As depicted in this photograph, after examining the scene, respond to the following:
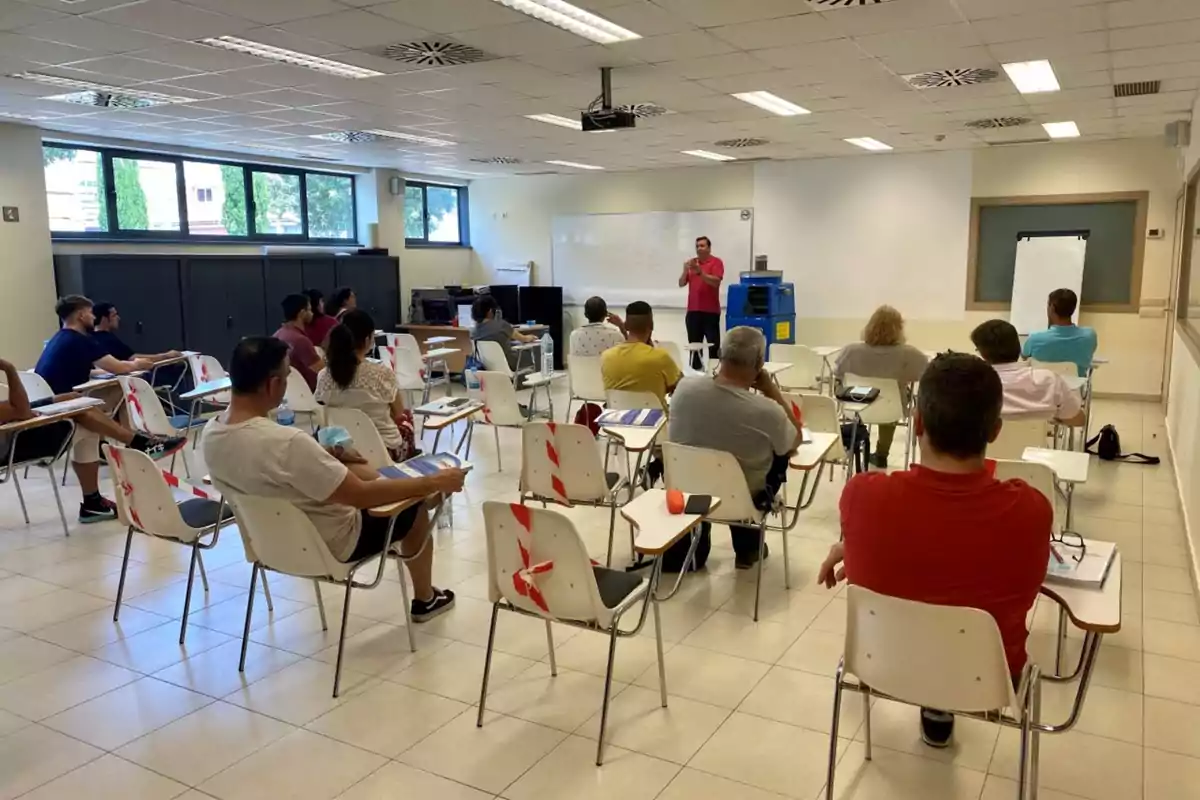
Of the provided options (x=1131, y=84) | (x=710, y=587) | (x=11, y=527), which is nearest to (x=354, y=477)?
(x=710, y=587)

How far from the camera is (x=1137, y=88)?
6223 millimetres

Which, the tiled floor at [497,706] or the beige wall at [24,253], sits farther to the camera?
the beige wall at [24,253]

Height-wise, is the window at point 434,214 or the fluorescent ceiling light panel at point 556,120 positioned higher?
the fluorescent ceiling light panel at point 556,120

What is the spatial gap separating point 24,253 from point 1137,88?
375 inches

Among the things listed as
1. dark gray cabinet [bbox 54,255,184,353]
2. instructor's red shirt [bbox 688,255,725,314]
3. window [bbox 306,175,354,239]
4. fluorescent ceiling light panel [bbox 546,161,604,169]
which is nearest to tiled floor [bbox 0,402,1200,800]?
dark gray cabinet [bbox 54,255,184,353]

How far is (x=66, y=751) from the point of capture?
109 inches

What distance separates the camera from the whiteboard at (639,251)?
452 inches

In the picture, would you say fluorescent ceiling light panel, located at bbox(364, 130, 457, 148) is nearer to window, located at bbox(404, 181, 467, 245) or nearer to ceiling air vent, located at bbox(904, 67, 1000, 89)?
window, located at bbox(404, 181, 467, 245)

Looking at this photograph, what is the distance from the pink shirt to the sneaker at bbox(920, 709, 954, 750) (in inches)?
86.1

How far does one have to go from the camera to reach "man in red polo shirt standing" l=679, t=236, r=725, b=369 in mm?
10016

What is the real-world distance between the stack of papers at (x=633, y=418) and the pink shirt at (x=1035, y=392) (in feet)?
5.86

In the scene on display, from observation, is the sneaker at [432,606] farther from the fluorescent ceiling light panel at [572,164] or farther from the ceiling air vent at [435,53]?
the fluorescent ceiling light panel at [572,164]

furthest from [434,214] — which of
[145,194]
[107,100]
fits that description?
[107,100]

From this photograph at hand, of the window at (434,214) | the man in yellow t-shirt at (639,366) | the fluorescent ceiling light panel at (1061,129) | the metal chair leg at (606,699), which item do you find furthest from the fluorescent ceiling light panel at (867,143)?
the metal chair leg at (606,699)
